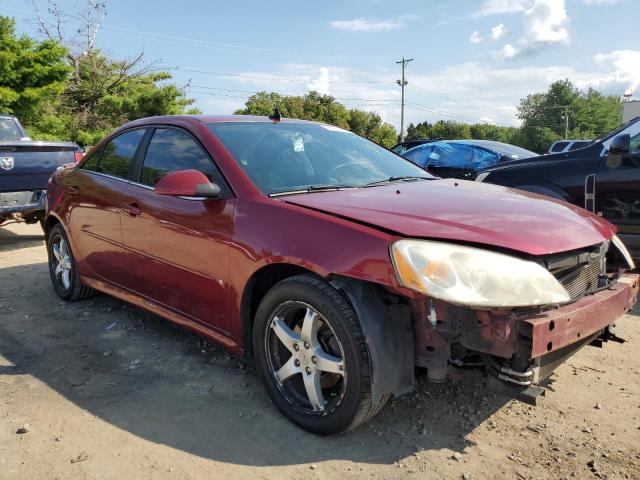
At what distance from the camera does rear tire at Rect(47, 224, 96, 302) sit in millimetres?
4672

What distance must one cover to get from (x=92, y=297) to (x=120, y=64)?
28.6 m

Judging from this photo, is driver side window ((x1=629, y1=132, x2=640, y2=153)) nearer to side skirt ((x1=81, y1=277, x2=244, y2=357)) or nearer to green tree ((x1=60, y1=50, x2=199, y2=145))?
side skirt ((x1=81, y1=277, x2=244, y2=357))

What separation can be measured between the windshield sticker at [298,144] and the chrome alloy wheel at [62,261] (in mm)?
2434

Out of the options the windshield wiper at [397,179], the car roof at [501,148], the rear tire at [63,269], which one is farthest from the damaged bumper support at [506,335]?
the car roof at [501,148]

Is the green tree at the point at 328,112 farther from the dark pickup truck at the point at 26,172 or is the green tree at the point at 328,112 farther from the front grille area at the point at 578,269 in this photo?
the front grille area at the point at 578,269

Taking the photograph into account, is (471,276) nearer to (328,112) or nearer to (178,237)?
(178,237)

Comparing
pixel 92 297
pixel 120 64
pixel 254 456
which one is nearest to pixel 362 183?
pixel 254 456

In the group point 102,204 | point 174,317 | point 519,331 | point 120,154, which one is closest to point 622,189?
point 519,331

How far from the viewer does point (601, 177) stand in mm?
5051

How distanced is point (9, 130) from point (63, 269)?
208 inches

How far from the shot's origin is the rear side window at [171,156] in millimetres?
3303

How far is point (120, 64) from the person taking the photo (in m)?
30.0

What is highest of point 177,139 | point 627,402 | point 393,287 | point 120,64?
point 120,64

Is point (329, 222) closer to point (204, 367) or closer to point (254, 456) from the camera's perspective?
point (254, 456)
